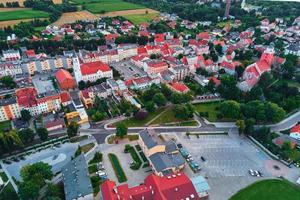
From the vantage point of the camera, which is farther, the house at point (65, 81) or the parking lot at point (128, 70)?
the parking lot at point (128, 70)

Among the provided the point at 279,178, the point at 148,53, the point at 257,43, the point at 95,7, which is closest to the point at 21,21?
the point at 95,7

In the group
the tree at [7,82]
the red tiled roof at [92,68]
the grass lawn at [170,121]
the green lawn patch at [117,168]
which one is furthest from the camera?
the red tiled roof at [92,68]

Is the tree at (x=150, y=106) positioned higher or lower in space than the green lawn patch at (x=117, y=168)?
higher

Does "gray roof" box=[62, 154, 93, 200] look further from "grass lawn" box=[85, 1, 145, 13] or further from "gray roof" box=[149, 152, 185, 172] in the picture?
"grass lawn" box=[85, 1, 145, 13]

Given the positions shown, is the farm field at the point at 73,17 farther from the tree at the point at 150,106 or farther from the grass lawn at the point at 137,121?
the grass lawn at the point at 137,121

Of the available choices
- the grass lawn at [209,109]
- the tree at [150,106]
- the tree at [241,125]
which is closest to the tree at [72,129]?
the tree at [150,106]

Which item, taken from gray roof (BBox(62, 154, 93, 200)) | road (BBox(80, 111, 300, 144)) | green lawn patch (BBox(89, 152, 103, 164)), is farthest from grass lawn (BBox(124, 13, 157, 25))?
gray roof (BBox(62, 154, 93, 200))
